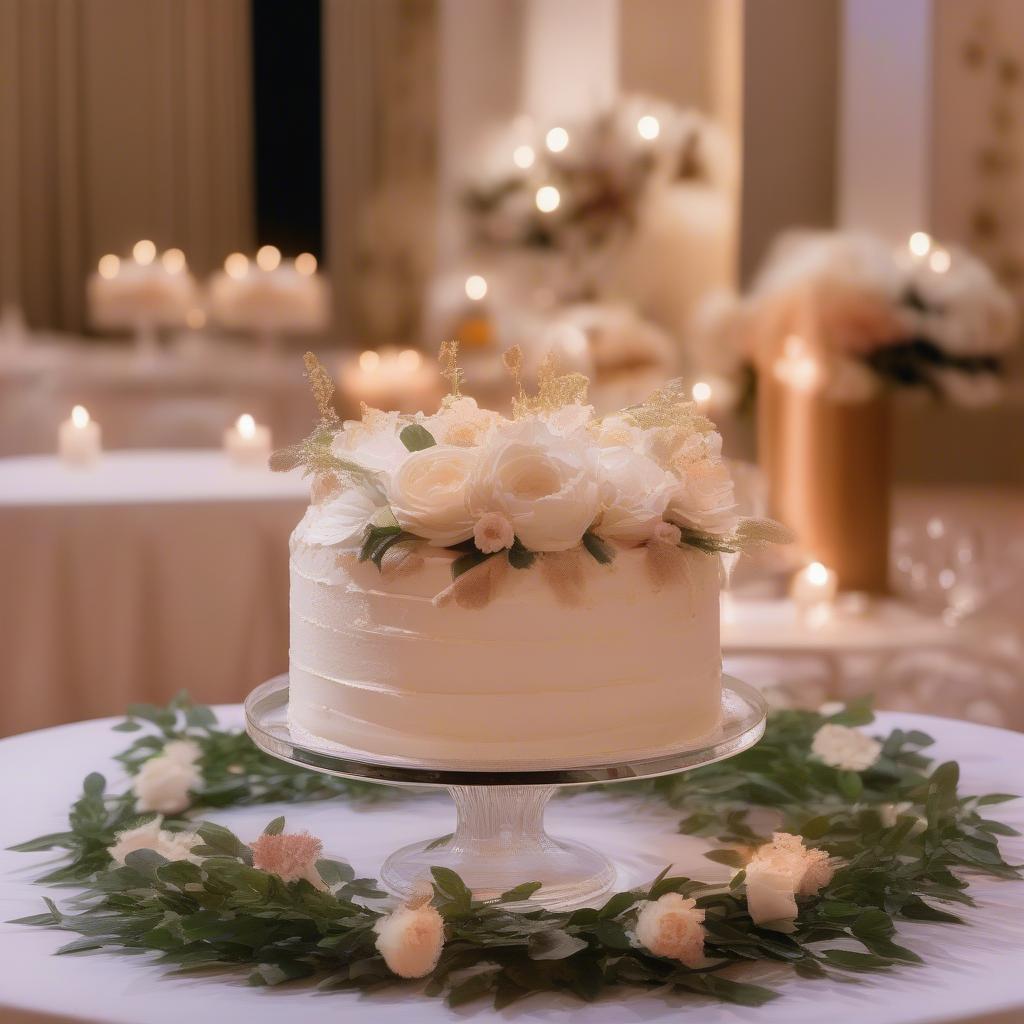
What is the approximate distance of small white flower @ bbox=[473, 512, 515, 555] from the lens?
1188mm

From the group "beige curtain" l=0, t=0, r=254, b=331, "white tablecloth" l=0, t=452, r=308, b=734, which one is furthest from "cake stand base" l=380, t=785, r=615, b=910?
"beige curtain" l=0, t=0, r=254, b=331

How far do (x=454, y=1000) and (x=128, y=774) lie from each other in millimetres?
712

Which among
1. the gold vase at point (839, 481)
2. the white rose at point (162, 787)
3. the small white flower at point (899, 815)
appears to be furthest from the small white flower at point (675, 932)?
the gold vase at point (839, 481)

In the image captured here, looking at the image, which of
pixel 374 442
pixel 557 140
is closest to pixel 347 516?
pixel 374 442

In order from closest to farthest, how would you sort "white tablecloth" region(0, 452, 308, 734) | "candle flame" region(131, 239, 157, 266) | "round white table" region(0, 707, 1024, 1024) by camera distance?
"round white table" region(0, 707, 1024, 1024), "white tablecloth" region(0, 452, 308, 734), "candle flame" region(131, 239, 157, 266)

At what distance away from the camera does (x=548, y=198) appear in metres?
6.33

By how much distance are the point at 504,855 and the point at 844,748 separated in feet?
1.52

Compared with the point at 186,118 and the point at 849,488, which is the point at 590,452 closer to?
the point at 849,488

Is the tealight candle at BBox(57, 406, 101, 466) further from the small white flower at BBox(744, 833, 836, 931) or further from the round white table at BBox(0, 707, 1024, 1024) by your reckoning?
the small white flower at BBox(744, 833, 836, 931)

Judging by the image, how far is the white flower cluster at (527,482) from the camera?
120 cm

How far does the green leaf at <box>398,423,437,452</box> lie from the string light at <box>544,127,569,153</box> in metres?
5.23

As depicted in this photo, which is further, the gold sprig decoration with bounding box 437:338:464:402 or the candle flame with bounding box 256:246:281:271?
the candle flame with bounding box 256:246:281:271

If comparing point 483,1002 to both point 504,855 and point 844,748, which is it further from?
point 844,748

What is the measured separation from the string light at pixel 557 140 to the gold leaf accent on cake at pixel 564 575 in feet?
17.4
